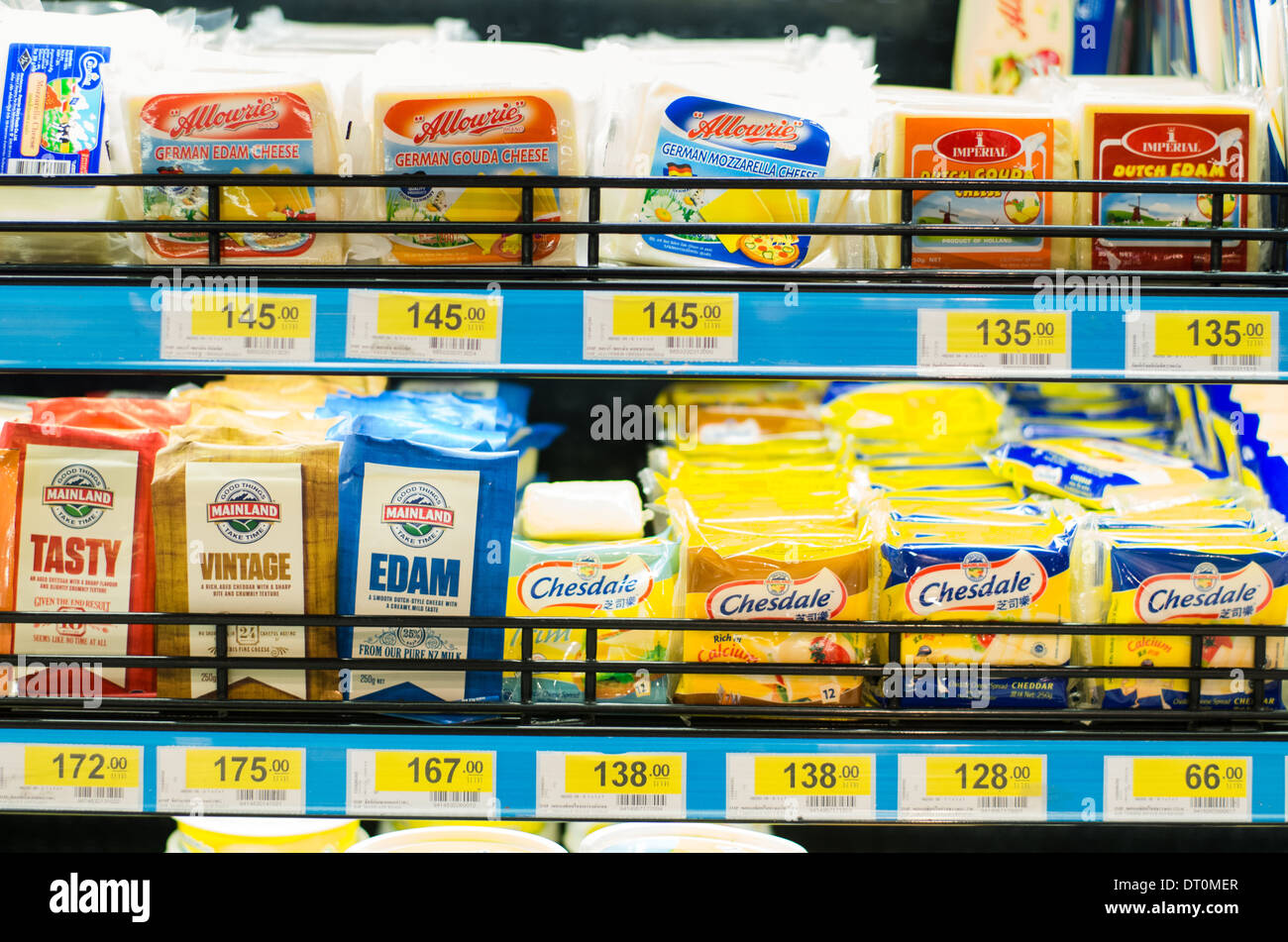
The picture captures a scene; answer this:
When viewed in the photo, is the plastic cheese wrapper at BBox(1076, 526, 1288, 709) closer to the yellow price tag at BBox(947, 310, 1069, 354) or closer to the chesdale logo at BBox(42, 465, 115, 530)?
the yellow price tag at BBox(947, 310, 1069, 354)

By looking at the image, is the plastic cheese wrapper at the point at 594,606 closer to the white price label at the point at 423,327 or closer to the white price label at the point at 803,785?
the white price label at the point at 803,785

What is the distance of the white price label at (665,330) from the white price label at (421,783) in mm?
444

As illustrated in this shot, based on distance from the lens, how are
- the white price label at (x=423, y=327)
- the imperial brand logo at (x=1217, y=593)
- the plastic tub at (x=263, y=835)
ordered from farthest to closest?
1. the plastic tub at (x=263, y=835)
2. the imperial brand logo at (x=1217, y=593)
3. the white price label at (x=423, y=327)

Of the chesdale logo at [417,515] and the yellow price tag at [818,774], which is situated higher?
the chesdale logo at [417,515]

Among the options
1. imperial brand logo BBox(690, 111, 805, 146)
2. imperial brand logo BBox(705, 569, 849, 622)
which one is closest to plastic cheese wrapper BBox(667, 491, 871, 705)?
imperial brand logo BBox(705, 569, 849, 622)

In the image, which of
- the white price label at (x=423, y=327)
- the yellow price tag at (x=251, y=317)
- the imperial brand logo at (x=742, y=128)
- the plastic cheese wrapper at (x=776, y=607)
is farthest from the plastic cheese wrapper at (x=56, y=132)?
the plastic cheese wrapper at (x=776, y=607)

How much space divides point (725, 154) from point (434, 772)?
742mm

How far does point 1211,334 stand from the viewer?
956 millimetres

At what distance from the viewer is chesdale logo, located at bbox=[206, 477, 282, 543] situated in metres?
1.04

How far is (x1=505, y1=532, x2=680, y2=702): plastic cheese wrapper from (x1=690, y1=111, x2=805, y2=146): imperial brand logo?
49 cm

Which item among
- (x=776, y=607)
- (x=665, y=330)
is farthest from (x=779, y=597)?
(x=665, y=330)

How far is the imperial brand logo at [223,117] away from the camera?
1000 millimetres
